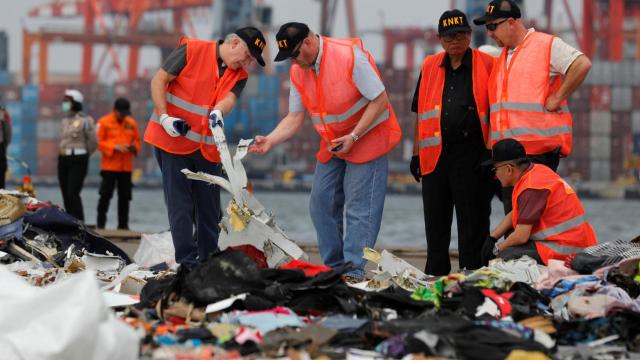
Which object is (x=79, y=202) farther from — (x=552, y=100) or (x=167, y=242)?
(x=552, y=100)

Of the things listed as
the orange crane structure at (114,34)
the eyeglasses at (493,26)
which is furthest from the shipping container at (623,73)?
the eyeglasses at (493,26)

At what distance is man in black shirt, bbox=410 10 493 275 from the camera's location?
6266mm

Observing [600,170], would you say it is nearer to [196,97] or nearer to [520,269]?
[196,97]

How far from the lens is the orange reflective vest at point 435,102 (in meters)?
6.29

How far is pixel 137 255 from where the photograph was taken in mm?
7492

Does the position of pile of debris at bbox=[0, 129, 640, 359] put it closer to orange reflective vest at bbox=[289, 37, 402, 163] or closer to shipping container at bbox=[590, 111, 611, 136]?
orange reflective vest at bbox=[289, 37, 402, 163]

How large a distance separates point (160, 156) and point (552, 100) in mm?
2177

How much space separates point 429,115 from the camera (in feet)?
20.9

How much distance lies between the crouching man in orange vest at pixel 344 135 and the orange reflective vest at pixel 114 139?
5.70 metres

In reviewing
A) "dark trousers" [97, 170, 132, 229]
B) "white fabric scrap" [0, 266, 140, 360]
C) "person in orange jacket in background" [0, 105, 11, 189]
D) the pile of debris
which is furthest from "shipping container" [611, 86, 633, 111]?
"white fabric scrap" [0, 266, 140, 360]

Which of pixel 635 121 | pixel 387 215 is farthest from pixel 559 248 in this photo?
pixel 635 121

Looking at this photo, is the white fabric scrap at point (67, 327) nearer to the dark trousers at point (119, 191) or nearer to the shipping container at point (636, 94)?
the dark trousers at point (119, 191)

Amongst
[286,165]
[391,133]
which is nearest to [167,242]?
[391,133]

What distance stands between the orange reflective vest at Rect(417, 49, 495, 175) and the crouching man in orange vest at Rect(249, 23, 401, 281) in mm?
171
